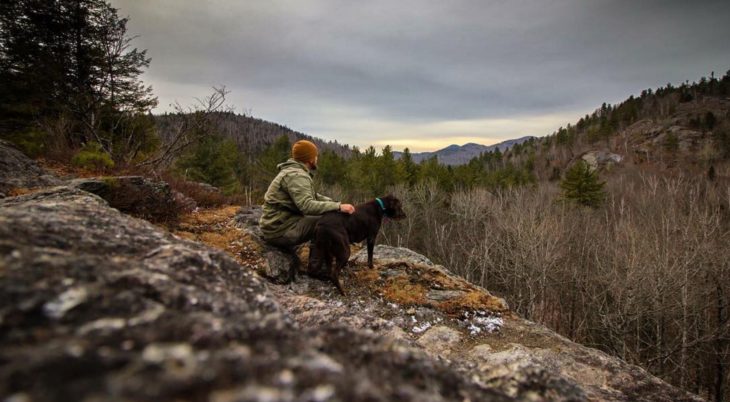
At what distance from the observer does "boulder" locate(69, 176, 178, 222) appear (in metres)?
4.67

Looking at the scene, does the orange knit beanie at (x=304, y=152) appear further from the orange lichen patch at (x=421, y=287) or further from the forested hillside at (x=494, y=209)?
the forested hillside at (x=494, y=209)

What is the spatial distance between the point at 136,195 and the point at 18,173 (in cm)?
203

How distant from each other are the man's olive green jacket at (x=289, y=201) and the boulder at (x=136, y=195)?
198cm

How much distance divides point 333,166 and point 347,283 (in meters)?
31.6


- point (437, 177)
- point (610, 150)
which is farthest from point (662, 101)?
point (437, 177)

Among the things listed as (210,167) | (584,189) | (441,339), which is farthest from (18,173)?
(584,189)

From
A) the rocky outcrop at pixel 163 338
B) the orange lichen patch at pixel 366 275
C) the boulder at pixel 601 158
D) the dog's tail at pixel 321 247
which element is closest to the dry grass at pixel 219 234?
the dog's tail at pixel 321 247

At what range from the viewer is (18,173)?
5.05 meters

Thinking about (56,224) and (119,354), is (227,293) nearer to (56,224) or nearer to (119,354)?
(119,354)

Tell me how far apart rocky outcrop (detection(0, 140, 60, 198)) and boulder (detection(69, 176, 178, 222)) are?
72 centimetres

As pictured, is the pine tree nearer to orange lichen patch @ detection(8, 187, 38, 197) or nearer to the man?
the man

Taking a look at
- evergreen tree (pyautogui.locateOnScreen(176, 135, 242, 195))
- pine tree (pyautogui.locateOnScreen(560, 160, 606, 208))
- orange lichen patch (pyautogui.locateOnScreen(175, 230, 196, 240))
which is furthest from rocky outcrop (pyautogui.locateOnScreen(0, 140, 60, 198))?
pine tree (pyautogui.locateOnScreen(560, 160, 606, 208))

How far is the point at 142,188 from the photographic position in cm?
528

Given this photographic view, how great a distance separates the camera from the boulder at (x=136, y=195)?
467 cm
